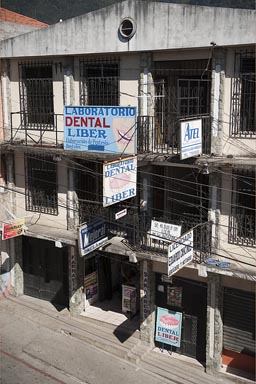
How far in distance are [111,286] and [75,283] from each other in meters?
1.81

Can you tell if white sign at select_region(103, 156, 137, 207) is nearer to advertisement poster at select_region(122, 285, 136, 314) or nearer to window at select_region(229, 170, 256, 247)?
window at select_region(229, 170, 256, 247)

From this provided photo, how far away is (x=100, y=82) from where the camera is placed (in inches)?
651

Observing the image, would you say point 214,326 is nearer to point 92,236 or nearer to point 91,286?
point 92,236

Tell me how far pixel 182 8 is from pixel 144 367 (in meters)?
10.8

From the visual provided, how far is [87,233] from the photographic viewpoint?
627 inches

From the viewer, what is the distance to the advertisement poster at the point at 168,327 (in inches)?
643

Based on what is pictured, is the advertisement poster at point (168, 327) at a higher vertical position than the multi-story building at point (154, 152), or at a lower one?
lower

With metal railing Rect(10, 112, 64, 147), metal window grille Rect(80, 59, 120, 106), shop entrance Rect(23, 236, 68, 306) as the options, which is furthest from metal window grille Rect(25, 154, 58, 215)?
metal window grille Rect(80, 59, 120, 106)

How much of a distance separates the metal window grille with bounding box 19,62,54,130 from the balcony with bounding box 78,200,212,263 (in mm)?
3232

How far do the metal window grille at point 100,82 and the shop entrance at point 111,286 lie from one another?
226 inches

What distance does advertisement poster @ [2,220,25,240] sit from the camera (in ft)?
57.2

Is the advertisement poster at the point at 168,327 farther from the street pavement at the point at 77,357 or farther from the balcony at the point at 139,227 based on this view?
the balcony at the point at 139,227

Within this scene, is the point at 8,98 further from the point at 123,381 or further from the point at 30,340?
the point at 123,381

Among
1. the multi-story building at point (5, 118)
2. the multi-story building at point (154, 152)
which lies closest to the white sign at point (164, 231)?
the multi-story building at point (154, 152)
